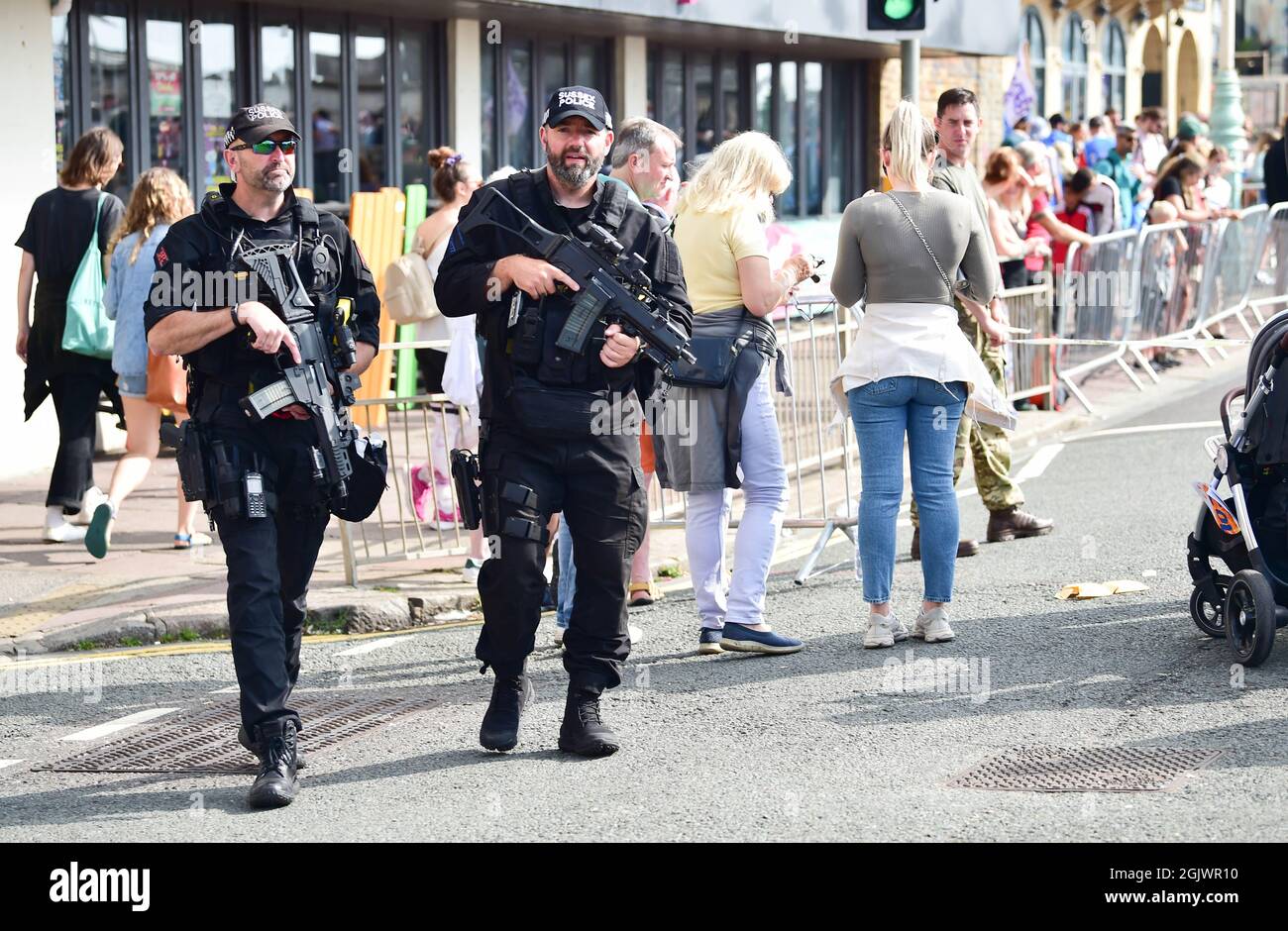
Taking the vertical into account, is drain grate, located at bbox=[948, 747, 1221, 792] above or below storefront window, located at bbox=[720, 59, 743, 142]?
below

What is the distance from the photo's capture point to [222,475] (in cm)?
532

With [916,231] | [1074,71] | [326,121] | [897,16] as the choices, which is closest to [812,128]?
[326,121]

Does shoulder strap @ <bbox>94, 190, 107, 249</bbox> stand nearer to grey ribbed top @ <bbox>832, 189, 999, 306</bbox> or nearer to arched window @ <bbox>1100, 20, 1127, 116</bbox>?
grey ribbed top @ <bbox>832, 189, 999, 306</bbox>

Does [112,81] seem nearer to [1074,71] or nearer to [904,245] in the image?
[904,245]

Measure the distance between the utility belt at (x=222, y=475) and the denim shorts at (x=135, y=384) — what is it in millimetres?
3791

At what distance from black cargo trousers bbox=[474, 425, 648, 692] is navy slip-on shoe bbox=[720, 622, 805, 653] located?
1234 millimetres

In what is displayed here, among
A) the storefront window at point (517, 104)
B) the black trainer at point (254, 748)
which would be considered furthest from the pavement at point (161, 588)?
the storefront window at point (517, 104)

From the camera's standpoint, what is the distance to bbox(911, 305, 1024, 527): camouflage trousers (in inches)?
336

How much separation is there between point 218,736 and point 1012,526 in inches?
170

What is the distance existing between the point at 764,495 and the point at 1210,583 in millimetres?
1610

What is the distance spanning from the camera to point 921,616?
→ 706cm

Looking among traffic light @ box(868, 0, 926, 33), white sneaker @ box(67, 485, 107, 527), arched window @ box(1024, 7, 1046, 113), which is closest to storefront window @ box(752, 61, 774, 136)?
traffic light @ box(868, 0, 926, 33)

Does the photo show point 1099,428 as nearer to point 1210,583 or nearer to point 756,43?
point 1210,583
